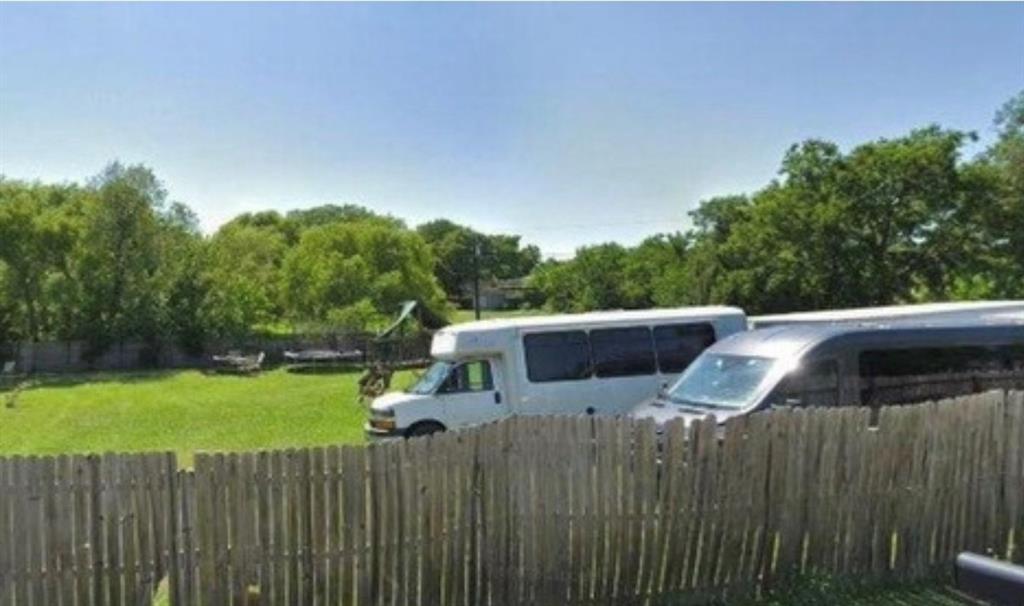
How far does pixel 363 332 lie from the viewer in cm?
4294

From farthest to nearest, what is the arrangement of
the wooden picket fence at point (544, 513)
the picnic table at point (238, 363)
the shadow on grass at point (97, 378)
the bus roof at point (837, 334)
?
1. the picnic table at point (238, 363)
2. the shadow on grass at point (97, 378)
3. the bus roof at point (837, 334)
4. the wooden picket fence at point (544, 513)

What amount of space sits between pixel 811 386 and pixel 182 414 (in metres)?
17.6

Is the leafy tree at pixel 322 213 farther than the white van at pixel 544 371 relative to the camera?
Yes

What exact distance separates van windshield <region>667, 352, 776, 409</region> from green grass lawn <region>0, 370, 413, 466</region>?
836 centimetres

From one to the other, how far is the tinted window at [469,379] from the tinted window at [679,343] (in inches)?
117

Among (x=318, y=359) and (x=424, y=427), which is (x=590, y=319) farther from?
(x=318, y=359)

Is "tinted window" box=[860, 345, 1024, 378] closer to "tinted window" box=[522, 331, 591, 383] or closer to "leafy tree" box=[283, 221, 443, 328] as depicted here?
"tinted window" box=[522, 331, 591, 383]

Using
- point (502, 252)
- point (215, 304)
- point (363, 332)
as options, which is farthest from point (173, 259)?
point (502, 252)

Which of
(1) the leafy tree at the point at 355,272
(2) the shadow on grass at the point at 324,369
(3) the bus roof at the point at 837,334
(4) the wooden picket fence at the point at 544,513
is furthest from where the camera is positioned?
(1) the leafy tree at the point at 355,272

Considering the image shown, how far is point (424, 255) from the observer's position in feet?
201

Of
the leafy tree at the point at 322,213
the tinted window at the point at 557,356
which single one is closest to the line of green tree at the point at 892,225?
the tinted window at the point at 557,356

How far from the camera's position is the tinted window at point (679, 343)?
553 inches

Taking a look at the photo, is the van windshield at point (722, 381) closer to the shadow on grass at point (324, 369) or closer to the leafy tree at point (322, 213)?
the shadow on grass at point (324, 369)

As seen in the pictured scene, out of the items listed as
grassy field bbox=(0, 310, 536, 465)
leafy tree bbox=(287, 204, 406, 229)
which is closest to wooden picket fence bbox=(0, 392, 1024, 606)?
grassy field bbox=(0, 310, 536, 465)
